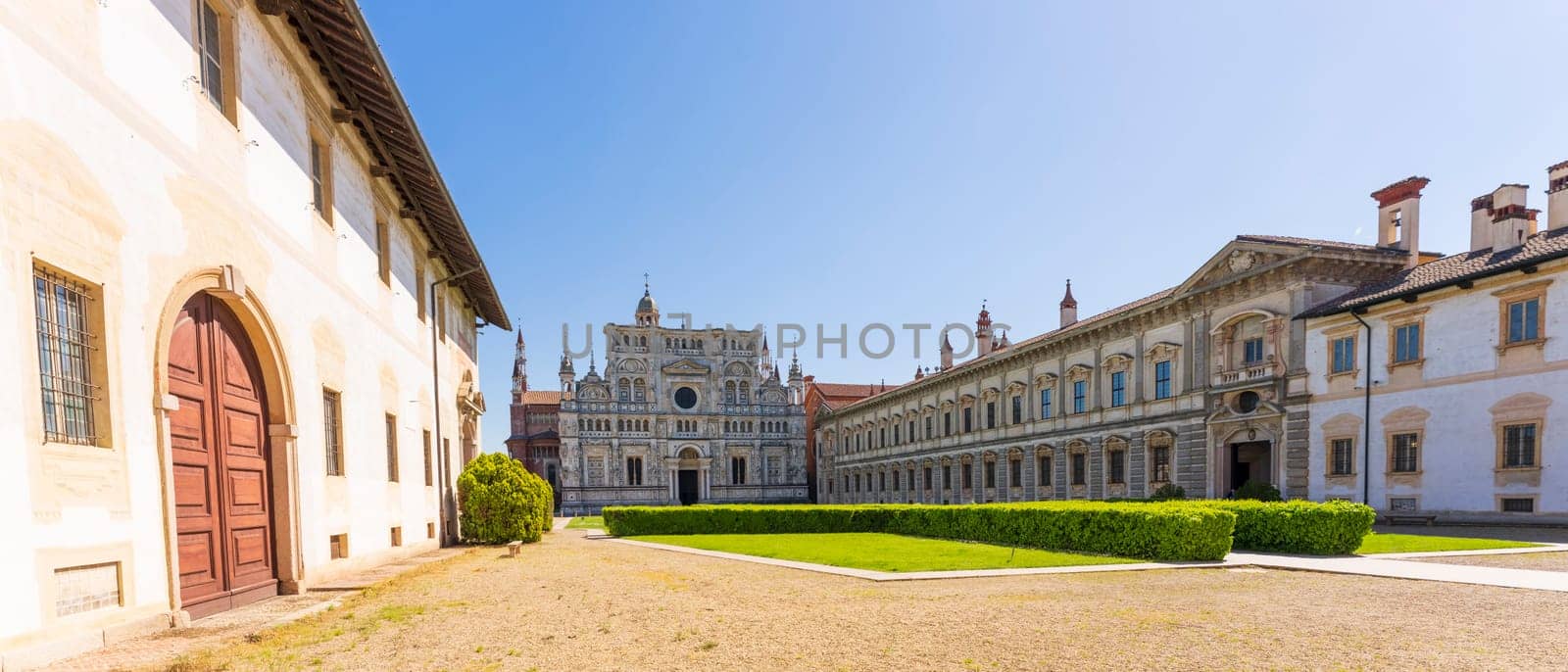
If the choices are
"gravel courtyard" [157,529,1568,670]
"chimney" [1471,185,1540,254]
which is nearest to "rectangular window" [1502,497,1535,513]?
"chimney" [1471,185,1540,254]

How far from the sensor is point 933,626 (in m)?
7.79

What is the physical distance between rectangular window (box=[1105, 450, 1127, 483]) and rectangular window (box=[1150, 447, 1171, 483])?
1.55 m

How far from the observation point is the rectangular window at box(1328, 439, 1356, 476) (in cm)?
2208

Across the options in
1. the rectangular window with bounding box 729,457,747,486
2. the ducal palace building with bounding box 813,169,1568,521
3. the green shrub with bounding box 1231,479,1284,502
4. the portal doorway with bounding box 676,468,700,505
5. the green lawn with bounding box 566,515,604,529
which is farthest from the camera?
the rectangular window with bounding box 729,457,747,486

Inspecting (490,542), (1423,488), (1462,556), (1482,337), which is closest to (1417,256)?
(1482,337)

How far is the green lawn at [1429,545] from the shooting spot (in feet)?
47.6

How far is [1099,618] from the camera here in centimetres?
813

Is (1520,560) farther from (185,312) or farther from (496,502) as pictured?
(496,502)

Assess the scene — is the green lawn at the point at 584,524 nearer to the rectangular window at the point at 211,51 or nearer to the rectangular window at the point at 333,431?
the rectangular window at the point at 333,431

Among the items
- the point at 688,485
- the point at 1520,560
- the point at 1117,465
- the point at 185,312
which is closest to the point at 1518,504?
the point at 1520,560

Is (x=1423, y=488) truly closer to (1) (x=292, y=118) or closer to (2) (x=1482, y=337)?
(2) (x=1482, y=337)

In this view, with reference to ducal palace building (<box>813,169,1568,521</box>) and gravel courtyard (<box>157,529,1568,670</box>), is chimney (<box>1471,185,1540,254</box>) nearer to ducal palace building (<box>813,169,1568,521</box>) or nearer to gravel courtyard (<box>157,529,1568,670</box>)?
ducal palace building (<box>813,169,1568,521</box>)

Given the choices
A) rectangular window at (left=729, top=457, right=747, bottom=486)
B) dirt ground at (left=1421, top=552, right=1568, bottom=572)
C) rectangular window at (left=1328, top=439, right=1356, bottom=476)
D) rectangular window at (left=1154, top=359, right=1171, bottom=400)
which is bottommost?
rectangular window at (left=729, top=457, right=747, bottom=486)

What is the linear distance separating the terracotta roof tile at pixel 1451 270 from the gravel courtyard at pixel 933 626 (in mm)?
13743
